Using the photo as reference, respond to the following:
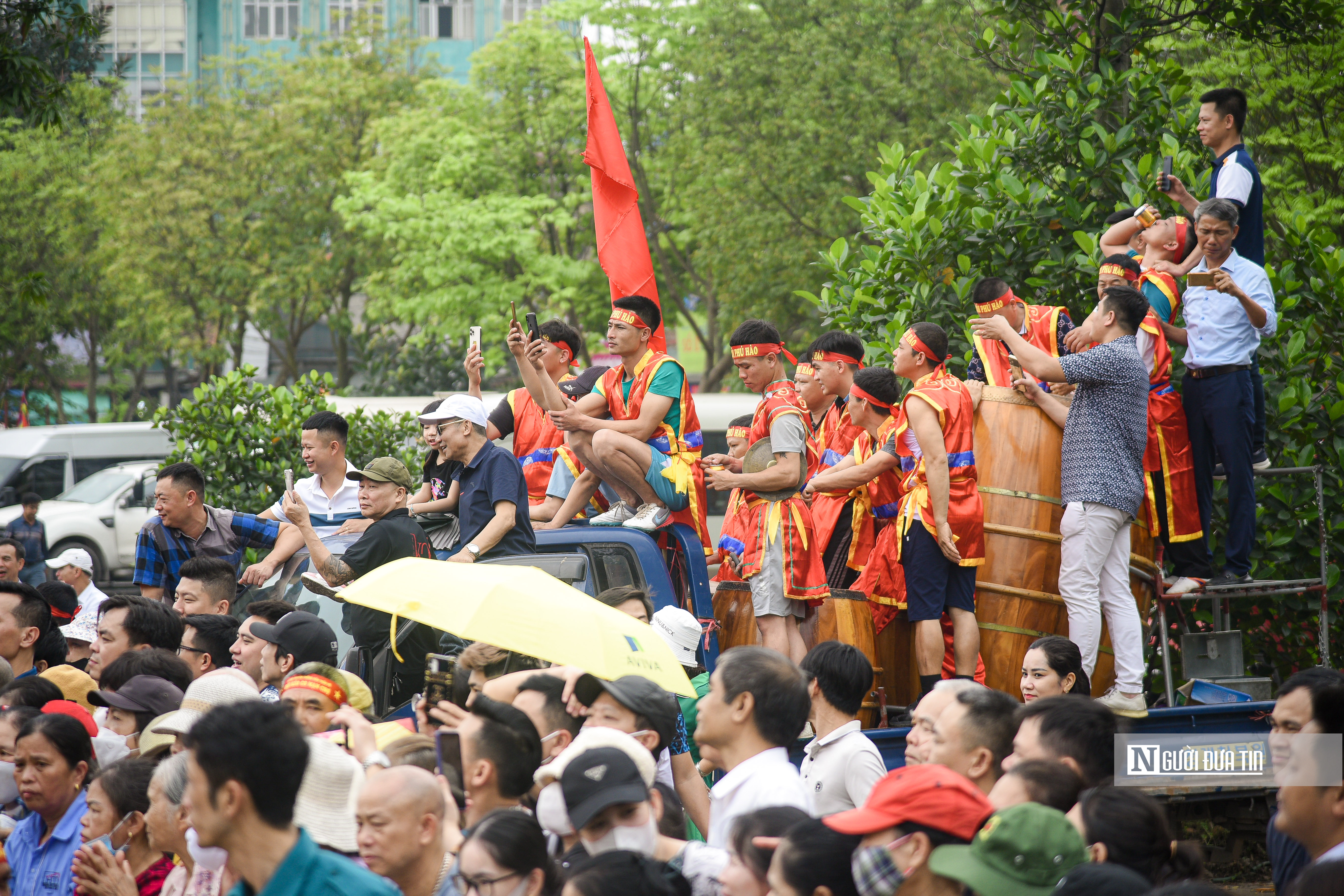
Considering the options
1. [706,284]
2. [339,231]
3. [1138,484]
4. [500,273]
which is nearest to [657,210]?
[706,284]

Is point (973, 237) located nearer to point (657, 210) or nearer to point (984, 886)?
point (984, 886)

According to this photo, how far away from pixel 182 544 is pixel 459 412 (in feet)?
6.89

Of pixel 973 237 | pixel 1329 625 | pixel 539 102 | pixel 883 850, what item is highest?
pixel 539 102

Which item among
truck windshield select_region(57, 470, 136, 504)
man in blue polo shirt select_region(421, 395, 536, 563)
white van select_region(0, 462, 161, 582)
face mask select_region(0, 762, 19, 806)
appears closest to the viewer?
face mask select_region(0, 762, 19, 806)

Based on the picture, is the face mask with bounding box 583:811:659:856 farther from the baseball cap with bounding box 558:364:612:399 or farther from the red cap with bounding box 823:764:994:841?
the baseball cap with bounding box 558:364:612:399

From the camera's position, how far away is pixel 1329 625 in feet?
26.9

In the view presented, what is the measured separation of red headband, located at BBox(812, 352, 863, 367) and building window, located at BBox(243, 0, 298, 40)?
43.4 metres

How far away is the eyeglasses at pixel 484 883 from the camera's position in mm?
3447

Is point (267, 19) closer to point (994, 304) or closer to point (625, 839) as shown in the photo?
point (994, 304)

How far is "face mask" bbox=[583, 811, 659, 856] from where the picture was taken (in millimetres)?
3607

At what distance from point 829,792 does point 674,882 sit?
146 cm

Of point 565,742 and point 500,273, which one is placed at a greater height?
point 500,273

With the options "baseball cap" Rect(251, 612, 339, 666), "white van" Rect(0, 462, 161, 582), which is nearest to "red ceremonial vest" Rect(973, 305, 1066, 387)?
"baseball cap" Rect(251, 612, 339, 666)

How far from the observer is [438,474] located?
789cm
